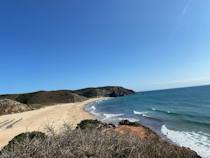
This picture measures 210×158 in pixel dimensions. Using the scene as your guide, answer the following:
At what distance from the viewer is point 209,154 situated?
13.3 metres

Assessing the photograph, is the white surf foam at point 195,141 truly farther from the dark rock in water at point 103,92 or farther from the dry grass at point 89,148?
the dark rock in water at point 103,92

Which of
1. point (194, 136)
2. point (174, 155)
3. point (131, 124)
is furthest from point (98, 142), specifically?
point (194, 136)

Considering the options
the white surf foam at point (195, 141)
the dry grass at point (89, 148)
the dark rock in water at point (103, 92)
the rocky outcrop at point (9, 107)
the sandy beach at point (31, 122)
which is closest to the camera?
the dry grass at point (89, 148)

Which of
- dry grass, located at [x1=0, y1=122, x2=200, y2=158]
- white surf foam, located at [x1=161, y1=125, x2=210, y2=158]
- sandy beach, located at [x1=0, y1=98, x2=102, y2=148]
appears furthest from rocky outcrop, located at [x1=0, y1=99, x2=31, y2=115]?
dry grass, located at [x1=0, y1=122, x2=200, y2=158]

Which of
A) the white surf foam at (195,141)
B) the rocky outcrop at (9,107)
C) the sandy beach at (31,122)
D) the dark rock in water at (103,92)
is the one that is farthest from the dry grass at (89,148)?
the dark rock in water at (103,92)

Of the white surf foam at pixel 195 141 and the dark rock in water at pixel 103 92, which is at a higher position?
the dark rock in water at pixel 103 92

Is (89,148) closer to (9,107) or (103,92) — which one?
(9,107)

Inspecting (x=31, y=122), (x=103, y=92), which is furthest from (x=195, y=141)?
(x=103, y=92)

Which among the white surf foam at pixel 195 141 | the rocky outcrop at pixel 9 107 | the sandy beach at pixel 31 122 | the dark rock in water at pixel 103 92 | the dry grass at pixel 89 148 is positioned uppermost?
the dark rock in water at pixel 103 92

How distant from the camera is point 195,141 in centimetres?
1645

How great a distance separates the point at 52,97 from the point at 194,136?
8044cm

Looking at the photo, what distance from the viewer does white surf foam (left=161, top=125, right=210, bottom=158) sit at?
1408 centimetres

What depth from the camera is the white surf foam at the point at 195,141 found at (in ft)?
46.2

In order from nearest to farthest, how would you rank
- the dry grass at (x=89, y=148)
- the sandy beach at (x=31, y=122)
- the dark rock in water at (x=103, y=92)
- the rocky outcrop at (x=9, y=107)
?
1. the dry grass at (x=89, y=148)
2. the sandy beach at (x=31, y=122)
3. the rocky outcrop at (x=9, y=107)
4. the dark rock in water at (x=103, y=92)
